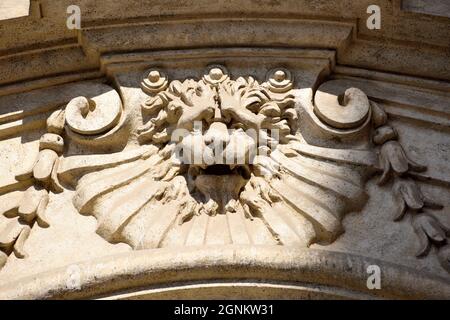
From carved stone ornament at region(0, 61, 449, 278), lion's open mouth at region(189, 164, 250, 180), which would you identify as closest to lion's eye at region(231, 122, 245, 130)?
carved stone ornament at region(0, 61, 449, 278)

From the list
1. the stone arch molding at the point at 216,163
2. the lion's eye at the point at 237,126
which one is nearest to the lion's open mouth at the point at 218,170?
the stone arch molding at the point at 216,163

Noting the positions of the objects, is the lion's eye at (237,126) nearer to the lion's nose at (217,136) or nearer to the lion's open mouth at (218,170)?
the lion's nose at (217,136)

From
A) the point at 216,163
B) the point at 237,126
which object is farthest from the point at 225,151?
the point at 237,126

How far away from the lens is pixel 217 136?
391 cm

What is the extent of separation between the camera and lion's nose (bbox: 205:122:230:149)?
3.89 meters

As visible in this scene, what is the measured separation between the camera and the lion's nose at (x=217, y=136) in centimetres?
389

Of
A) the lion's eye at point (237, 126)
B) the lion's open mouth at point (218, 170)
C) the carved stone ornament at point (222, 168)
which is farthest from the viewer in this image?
the lion's eye at point (237, 126)

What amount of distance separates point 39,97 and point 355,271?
4.42 ft

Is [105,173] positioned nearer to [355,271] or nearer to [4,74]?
[4,74]

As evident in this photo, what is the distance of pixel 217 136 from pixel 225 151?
0.20 ft

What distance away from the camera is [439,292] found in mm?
3586

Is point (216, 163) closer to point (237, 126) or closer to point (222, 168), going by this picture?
point (222, 168)

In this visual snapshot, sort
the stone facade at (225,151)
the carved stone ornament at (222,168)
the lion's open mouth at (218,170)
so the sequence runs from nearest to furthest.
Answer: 1. the stone facade at (225,151)
2. the carved stone ornament at (222,168)
3. the lion's open mouth at (218,170)

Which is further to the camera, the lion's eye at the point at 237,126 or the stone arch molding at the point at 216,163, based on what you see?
the lion's eye at the point at 237,126
